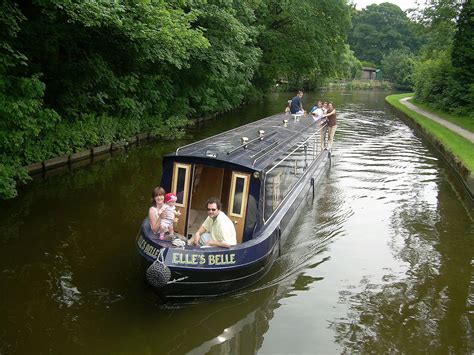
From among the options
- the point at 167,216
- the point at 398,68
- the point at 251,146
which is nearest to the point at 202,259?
the point at 167,216

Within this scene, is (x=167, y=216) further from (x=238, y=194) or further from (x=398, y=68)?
(x=398, y=68)

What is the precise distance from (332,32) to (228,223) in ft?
106

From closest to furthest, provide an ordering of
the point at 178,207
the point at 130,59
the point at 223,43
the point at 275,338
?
the point at 275,338, the point at 178,207, the point at 130,59, the point at 223,43

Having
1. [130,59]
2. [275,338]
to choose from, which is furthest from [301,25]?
[275,338]

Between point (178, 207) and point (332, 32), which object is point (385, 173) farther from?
point (332, 32)

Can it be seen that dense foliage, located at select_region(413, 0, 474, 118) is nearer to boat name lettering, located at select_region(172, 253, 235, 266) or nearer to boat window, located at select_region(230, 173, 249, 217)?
boat window, located at select_region(230, 173, 249, 217)

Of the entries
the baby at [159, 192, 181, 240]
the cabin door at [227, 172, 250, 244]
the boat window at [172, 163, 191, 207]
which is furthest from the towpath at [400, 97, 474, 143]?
the baby at [159, 192, 181, 240]

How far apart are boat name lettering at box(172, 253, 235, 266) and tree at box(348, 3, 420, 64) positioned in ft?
353

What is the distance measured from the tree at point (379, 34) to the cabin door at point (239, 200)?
107 metres

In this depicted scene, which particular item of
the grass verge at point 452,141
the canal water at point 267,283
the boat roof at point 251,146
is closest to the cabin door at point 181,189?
the boat roof at point 251,146

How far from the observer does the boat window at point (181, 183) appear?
812 centimetres

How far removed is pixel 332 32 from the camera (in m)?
36.4

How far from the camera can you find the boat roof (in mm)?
8094

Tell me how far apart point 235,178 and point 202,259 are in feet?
5.38
